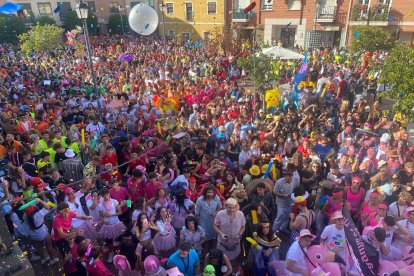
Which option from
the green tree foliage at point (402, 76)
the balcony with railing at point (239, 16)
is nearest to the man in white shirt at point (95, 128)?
the green tree foliage at point (402, 76)

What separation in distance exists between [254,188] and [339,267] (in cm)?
186

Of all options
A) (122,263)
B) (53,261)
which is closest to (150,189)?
(122,263)

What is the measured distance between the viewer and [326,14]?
1016 inches

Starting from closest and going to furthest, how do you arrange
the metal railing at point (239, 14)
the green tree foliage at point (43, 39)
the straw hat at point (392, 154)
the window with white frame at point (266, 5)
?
the straw hat at point (392, 154) < the green tree foliage at point (43, 39) < the window with white frame at point (266, 5) < the metal railing at point (239, 14)

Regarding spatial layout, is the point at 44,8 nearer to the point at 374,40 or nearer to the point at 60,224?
the point at 374,40

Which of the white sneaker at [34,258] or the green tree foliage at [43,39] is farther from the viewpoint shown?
the green tree foliage at [43,39]

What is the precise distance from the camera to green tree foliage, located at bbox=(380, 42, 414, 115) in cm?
707

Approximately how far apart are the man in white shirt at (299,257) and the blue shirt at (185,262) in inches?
45.4

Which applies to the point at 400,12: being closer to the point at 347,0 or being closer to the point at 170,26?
the point at 347,0

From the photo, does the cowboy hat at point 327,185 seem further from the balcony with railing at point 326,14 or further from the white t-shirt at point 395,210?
the balcony with railing at point 326,14

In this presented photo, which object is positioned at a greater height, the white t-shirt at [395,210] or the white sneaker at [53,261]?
the white t-shirt at [395,210]

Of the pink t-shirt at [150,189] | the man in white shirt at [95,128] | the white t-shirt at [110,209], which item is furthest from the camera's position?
the man in white shirt at [95,128]

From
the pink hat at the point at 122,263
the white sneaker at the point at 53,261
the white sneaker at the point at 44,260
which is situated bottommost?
the white sneaker at the point at 53,261

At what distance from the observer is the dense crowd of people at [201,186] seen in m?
4.39
